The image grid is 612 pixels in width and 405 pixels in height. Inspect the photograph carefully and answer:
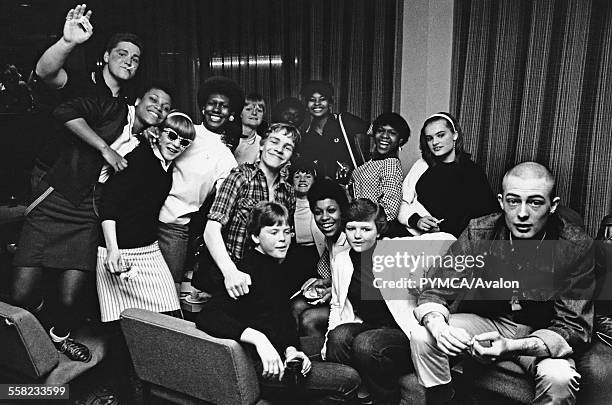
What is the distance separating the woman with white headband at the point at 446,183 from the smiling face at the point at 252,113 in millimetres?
730

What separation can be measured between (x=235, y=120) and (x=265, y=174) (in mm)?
308

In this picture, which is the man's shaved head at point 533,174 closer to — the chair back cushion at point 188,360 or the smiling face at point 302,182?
the smiling face at point 302,182

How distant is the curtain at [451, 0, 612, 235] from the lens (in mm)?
2301

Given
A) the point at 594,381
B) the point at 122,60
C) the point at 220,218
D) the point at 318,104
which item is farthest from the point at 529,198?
the point at 122,60

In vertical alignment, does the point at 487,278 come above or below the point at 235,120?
below

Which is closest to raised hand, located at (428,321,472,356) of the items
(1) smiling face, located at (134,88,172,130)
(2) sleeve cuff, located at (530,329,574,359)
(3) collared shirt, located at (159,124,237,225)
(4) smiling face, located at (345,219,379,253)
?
(2) sleeve cuff, located at (530,329,574,359)

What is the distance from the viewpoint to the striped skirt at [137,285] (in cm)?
254

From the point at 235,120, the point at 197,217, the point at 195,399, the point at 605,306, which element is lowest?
the point at 195,399

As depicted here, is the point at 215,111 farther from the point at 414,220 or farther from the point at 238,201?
the point at 414,220

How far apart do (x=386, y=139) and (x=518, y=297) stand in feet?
2.85

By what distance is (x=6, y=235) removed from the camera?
261 centimetres

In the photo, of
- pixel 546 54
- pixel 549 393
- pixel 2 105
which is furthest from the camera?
pixel 2 105

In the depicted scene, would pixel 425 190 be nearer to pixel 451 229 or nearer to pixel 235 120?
pixel 451 229

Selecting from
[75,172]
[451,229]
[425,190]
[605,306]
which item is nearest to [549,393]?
[605,306]
